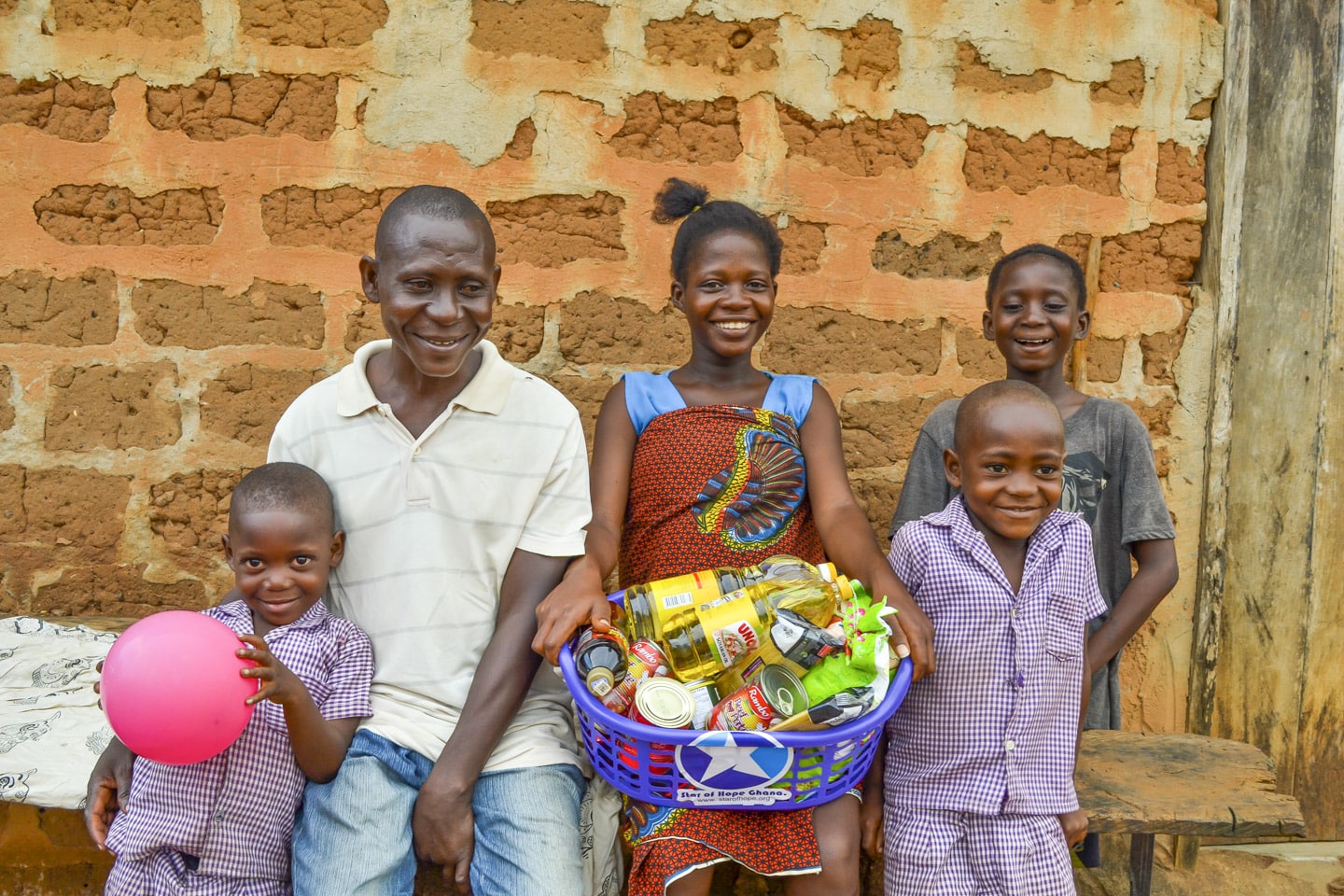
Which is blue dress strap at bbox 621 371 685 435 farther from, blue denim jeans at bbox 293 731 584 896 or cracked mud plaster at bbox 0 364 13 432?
cracked mud plaster at bbox 0 364 13 432

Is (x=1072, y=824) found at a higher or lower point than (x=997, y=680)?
lower

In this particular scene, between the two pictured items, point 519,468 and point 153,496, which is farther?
point 153,496

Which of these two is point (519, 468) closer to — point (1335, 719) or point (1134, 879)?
point (1134, 879)

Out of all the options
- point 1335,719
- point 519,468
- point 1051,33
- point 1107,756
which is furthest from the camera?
point 1335,719

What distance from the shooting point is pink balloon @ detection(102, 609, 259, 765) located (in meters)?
1.58

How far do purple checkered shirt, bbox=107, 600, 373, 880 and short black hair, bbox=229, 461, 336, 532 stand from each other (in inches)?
8.6

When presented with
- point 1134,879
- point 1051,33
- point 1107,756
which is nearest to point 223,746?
point 1107,756

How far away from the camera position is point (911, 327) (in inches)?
119

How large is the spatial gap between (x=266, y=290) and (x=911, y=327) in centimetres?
180

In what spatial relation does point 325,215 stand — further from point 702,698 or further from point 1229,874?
point 1229,874

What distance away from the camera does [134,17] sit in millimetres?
2686

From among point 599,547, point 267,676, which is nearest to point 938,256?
point 599,547

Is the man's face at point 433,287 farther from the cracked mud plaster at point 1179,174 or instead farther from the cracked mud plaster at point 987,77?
the cracked mud plaster at point 1179,174

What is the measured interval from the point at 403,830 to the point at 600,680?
18.2 inches
